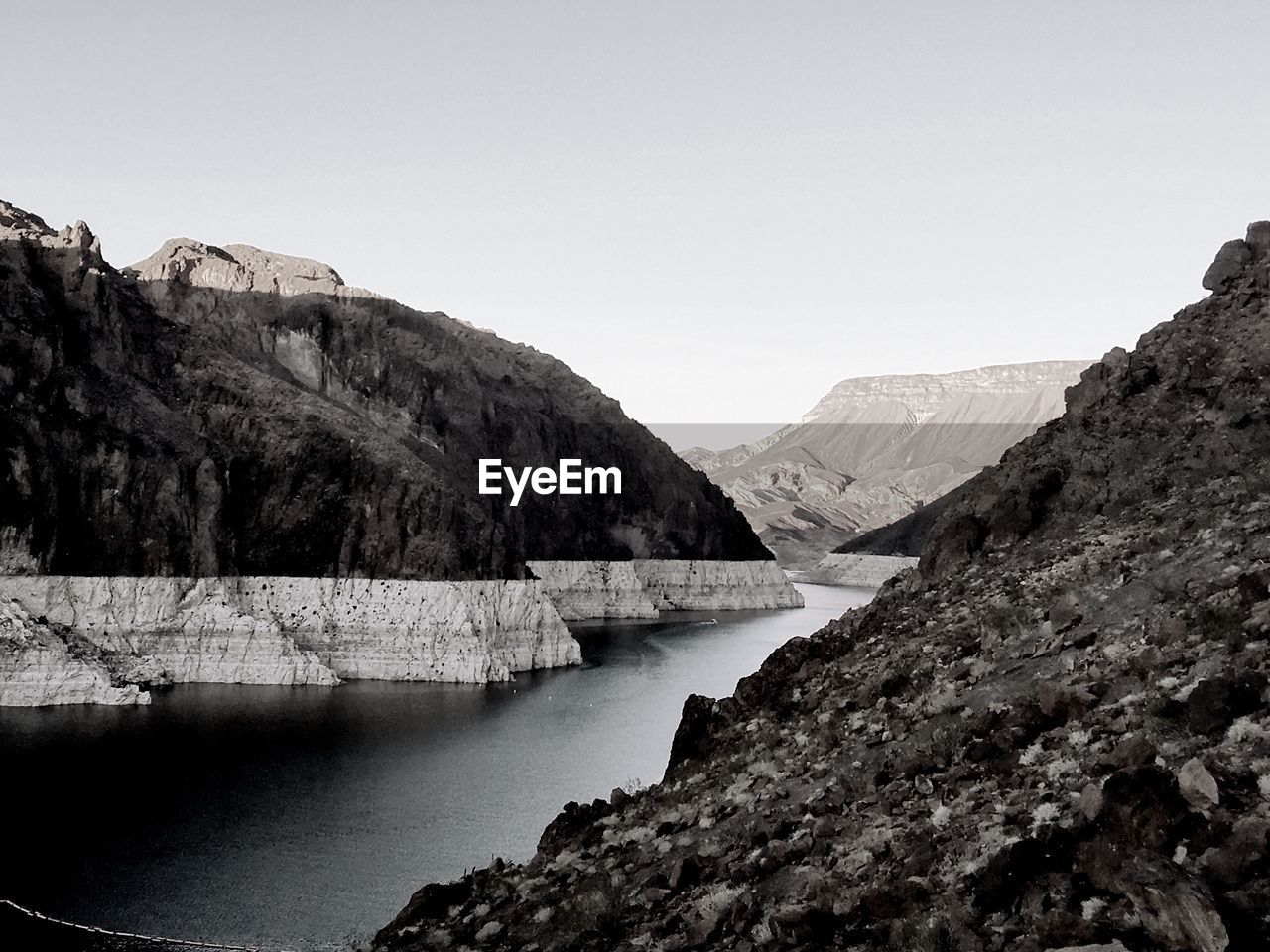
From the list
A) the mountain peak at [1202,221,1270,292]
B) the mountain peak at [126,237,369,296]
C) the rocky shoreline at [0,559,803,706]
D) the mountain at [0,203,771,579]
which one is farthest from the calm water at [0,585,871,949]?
the mountain peak at [126,237,369,296]

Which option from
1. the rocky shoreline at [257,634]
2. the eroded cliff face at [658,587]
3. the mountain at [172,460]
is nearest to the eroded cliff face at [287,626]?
the rocky shoreline at [257,634]

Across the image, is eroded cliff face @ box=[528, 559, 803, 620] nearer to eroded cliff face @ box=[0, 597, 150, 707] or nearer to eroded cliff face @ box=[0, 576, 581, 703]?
eroded cliff face @ box=[0, 576, 581, 703]

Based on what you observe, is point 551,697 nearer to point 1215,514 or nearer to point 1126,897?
point 1215,514

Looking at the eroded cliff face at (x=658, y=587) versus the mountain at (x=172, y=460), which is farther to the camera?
the eroded cliff face at (x=658, y=587)

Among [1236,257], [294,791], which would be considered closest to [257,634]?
[294,791]

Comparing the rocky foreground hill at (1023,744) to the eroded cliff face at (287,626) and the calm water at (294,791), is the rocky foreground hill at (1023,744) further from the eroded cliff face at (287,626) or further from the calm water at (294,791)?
the eroded cliff face at (287,626)

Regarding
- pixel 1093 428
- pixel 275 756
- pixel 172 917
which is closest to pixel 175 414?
pixel 275 756

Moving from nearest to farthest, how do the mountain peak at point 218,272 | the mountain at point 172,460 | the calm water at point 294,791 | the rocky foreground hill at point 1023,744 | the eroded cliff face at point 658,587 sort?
the rocky foreground hill at point 1023,744 → the calm water at point 294,791 → the mountain at point 172,460 → the mountain peak at point 218,272 → the eroded cliff face at point 658,587

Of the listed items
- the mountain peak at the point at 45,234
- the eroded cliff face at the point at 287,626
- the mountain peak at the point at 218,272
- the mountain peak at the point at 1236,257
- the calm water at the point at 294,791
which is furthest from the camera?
the mountain peak at the point at 218,272
